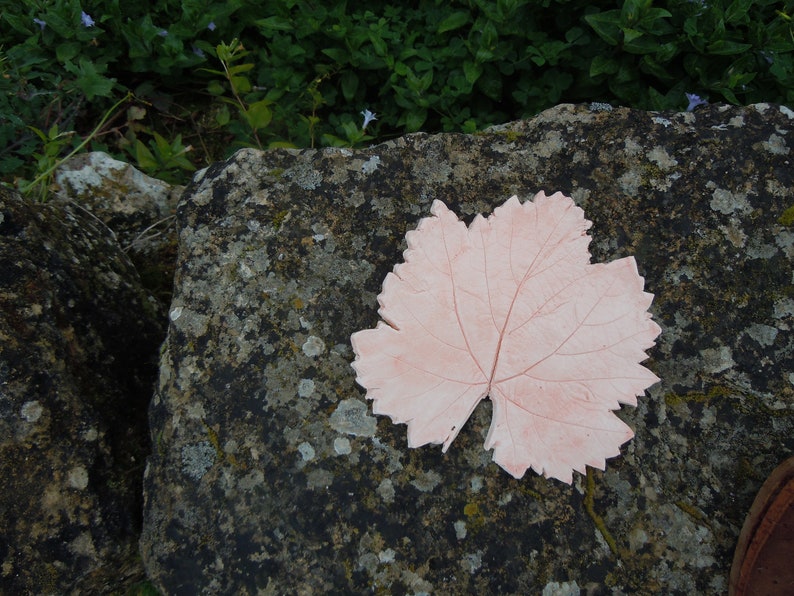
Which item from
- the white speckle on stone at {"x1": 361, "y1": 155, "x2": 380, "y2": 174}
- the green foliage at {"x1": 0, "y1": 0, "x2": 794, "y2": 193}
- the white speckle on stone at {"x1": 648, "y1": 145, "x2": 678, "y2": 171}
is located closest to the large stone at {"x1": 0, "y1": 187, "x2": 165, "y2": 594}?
the green foliage at {"x1": 0, "y1": 0, "x2": 794, "y2": 193}

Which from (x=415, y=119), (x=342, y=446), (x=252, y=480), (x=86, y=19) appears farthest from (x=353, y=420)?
(x=86, y=19)

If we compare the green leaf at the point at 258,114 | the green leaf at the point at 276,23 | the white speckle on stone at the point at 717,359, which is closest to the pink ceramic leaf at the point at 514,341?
the white speckle on stone at the point at 717,359

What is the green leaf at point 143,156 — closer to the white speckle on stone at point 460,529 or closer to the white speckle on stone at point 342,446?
the white speckle on stone at point 342,446

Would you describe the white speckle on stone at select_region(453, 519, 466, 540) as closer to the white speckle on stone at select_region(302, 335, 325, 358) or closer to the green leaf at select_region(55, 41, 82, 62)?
the white speckle on stone at select_region(302, 335, 325, 358)

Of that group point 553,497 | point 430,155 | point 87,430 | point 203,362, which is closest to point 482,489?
→ point 553,497

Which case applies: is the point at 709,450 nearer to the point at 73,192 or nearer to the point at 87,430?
the point at 87,430

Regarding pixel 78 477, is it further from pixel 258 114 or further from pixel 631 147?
pixel 631 147
